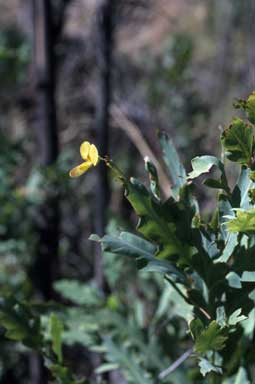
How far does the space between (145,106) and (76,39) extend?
45 centimetres

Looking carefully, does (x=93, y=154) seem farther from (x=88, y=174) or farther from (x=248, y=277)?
(x=88, y=174)

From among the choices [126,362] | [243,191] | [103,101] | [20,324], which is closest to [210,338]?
[243,191]

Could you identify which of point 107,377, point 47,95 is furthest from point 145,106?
point 107,377

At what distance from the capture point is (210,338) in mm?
1369

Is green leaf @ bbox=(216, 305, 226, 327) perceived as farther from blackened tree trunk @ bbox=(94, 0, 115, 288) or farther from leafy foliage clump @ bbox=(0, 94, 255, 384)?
blackened tree trunk @ bbox=(94, 0, 115, 288)

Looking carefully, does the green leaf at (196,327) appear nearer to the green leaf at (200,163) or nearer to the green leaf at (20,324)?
the green leaf at (200,163)

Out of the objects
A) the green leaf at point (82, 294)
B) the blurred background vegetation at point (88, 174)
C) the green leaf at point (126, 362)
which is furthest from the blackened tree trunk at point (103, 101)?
the green leaf at point (126, 362)

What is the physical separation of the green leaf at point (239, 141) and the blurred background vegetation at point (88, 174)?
84 cm

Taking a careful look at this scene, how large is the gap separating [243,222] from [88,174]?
99.9 inches

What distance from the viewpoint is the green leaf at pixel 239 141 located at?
1.28 meters

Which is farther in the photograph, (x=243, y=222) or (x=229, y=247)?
(x=229, y=247)

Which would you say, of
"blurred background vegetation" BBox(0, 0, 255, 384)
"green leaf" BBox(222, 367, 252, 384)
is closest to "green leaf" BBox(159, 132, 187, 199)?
"green leaf" BBox(222, 367, 252, 384)

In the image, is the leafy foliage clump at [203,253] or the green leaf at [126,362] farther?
the green leaf at [126,362]

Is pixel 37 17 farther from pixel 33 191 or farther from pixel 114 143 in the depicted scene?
pixel 114 143
